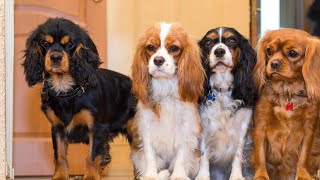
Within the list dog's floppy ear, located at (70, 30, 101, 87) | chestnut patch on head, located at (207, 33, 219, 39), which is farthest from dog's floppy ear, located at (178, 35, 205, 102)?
dog's floppy ear, located at (70, 30, 101, 87)

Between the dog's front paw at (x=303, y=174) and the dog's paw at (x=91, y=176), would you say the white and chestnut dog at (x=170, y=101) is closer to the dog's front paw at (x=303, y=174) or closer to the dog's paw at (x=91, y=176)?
the dog's paw at (x=91, y=176)

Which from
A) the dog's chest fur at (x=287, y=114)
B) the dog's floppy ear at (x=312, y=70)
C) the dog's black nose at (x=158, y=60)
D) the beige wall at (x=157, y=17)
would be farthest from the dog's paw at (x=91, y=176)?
the beige wall at (x=157, y=17)

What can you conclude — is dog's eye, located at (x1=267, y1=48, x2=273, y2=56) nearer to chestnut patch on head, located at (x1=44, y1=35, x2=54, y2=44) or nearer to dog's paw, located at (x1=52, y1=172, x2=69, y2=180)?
chestnut patch on head, located at (x1=44, y1=35, x2=54, y2=44)

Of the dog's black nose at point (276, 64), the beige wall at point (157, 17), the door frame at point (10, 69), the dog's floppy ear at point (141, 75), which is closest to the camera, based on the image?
the dog's black nose at point (276, 64)

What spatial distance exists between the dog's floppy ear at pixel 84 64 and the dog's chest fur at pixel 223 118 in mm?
632

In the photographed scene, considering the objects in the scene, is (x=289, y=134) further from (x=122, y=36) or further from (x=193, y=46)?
(x=122, y=36)

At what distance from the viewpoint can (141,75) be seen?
10.7ft

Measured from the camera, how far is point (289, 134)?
3.16m

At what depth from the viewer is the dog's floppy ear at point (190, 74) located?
314 centimetres

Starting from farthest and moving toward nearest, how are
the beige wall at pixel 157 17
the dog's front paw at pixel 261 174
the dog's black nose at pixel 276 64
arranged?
the beige wall at pixel 157 17
the dog's front paw at pixel 261 174
the dog's black nose at pixel 276 64

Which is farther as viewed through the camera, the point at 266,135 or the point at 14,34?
the point at 14,34

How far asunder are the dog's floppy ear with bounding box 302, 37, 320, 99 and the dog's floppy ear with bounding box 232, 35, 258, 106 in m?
0.29

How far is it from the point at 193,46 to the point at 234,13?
1.66m

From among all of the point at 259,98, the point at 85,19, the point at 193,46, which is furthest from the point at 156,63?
the point at 85,19
